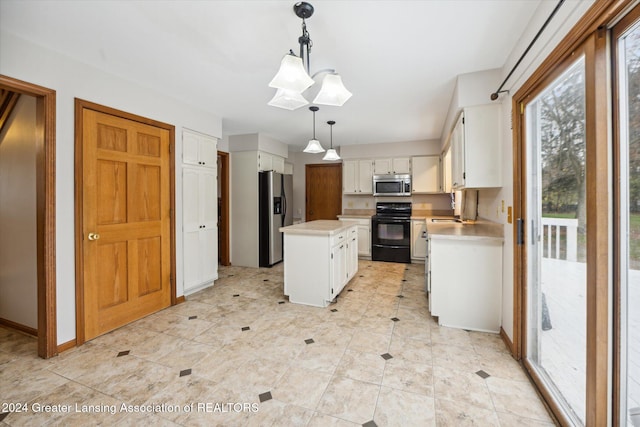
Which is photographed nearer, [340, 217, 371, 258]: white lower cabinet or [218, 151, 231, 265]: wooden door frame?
[218, 151, 231, 265]: wooden door frame

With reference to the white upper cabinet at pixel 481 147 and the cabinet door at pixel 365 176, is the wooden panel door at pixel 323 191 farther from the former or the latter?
the white upper cabinet at pixel 481 147

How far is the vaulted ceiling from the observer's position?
1.69 metres

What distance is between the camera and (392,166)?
18.0ft

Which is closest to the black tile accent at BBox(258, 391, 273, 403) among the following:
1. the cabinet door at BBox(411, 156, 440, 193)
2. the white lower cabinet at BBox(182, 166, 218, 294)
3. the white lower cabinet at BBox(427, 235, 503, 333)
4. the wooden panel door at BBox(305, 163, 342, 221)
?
the white lower cabinet at BBox(427, 235, 503, 333)

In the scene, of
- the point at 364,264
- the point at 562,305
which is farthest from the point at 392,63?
the point at 364,264

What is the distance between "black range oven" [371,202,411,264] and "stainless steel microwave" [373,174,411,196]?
1.60 ft

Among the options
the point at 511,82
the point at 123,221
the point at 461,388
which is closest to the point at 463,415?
the point at 461,388

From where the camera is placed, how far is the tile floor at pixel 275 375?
154cm

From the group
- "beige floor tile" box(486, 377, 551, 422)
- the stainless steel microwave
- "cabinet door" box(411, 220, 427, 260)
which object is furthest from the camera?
the stainless steel microwave

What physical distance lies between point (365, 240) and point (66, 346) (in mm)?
4464

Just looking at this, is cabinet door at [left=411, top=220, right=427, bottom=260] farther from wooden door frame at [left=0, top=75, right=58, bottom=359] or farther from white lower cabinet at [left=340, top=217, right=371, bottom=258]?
wooden door frame at [left=0, top=75, right=58, bottom=359]

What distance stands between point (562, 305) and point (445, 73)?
2124mm

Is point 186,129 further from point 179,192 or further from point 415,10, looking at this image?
point 415,10

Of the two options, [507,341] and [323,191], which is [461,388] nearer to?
[507,341]
